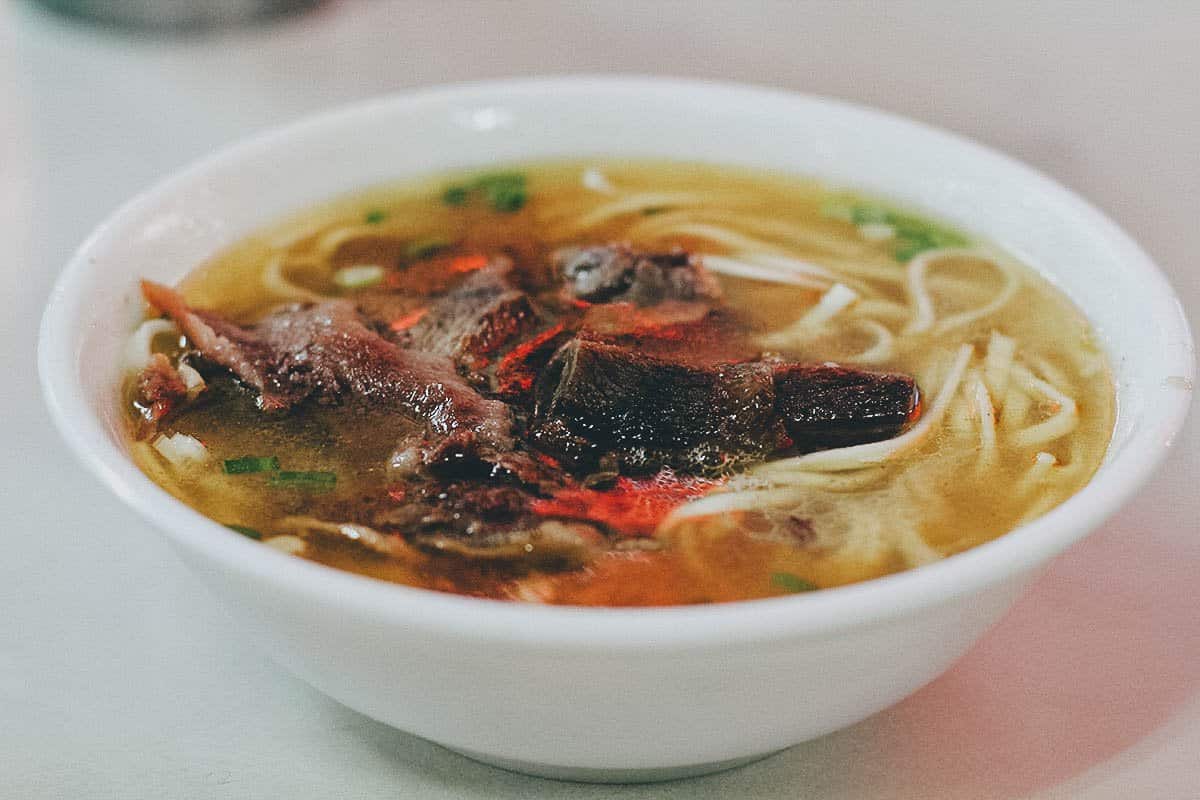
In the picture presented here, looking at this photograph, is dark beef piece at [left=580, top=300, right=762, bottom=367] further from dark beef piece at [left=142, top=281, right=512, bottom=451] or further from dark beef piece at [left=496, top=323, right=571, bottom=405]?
dark beef piece at [left=142, top=281, right=512, bottom=451]

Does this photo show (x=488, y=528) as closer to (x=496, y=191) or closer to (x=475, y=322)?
(x=475, y=322)

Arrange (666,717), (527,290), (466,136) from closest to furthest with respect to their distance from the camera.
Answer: (666,717) < (527,290) < (466,136)

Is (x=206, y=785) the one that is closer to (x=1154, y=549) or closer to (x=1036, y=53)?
(x=1154, y=549)

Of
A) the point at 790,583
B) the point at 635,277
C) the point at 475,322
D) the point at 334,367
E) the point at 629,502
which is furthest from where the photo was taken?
the point at 635,277

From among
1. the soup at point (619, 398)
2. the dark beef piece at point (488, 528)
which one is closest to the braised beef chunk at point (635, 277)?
the soup at point (619, 398)

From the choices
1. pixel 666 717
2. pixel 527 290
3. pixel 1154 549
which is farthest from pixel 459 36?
pixel 666 717

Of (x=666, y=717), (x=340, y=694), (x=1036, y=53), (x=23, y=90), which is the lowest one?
(x=23, y=90)

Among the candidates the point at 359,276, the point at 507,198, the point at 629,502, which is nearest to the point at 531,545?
the point at 629,502
